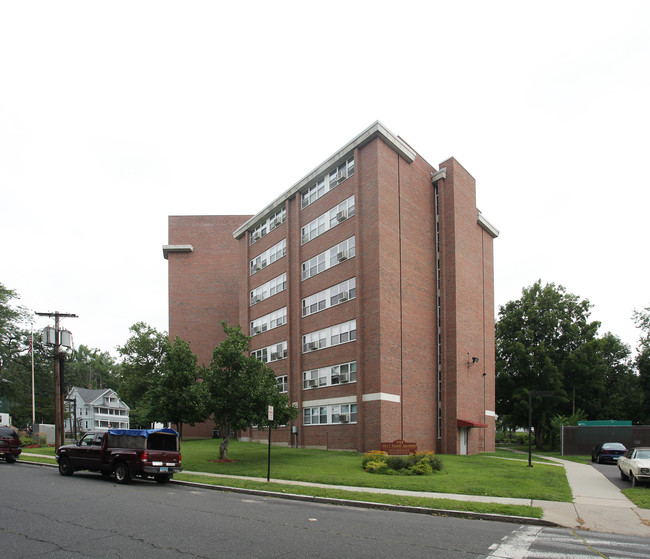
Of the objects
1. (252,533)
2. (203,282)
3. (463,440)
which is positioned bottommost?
(463,440)

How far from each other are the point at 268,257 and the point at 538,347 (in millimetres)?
27739

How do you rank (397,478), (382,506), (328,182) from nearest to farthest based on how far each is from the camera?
1. (382,506)
2. (397,478)
3. (328,182)

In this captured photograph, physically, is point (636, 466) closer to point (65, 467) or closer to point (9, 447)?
point (65, 467)

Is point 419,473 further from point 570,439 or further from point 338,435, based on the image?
point 570,439

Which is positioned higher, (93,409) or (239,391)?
(239,391)

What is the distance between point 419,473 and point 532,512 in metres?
9.16

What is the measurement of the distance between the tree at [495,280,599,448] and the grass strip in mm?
41645

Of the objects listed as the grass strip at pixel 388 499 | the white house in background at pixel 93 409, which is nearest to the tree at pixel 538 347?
the grass strip at pixel 388 499

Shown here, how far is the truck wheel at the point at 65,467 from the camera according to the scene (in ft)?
68.9

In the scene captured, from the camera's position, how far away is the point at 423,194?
3775 cm

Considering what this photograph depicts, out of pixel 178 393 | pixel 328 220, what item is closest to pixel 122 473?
pixel 178 393

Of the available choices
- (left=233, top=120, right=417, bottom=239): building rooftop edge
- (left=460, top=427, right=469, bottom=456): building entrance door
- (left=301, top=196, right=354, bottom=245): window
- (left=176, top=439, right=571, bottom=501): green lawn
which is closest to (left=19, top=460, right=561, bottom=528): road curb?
(left=176, top=439, right=571, bottom=501): green lawn

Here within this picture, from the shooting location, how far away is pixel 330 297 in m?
36.1

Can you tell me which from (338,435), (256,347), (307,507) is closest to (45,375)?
(256,347)
